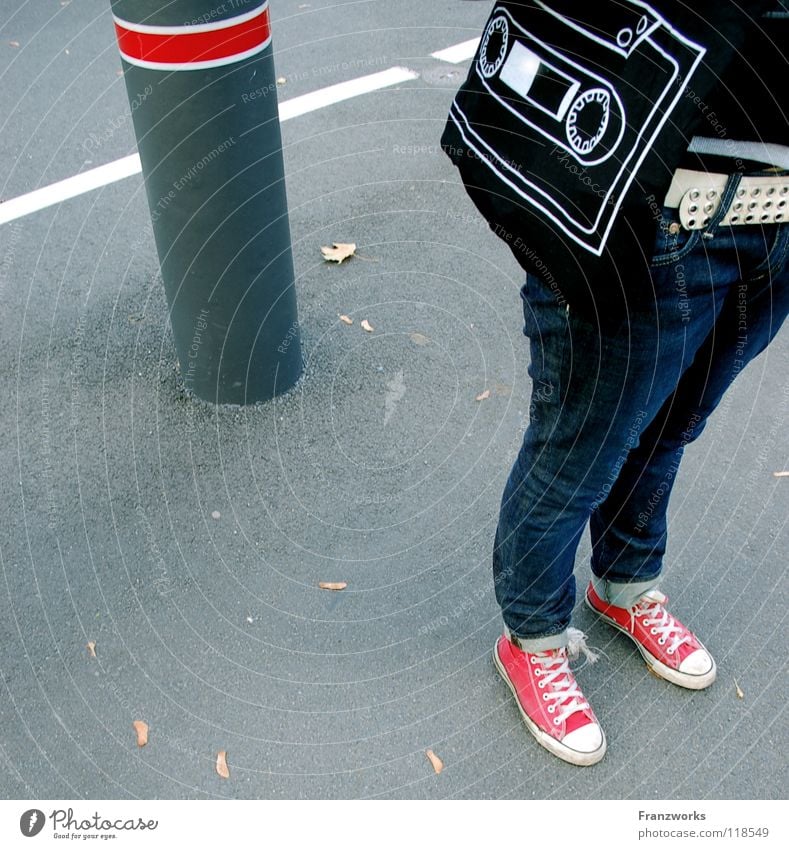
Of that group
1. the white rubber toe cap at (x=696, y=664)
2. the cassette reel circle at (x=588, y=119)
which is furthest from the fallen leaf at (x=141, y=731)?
the cassette reel circle at (x=588, y=119)

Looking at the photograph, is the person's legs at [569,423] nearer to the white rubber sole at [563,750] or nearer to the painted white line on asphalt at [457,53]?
the white rubber sole at [563,750]

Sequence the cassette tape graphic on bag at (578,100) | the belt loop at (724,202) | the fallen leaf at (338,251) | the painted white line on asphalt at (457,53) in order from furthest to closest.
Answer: the painted white line on asphalt at (457,53), the fallen leaf at (338,251), the belt loop at (724,202), the cassette tape graphic on bag at (578,100)

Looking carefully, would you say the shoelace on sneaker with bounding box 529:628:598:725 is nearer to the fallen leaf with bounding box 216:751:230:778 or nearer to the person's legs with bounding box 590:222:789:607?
the person's legs with bounding box 590:222:789:607

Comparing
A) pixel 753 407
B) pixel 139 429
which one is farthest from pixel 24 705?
pixel 753 407

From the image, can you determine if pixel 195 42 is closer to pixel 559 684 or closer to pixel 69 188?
pixel 559 684

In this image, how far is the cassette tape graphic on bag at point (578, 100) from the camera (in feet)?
3.89

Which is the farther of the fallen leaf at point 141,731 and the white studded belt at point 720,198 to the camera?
the fallen leaf at point 141,731

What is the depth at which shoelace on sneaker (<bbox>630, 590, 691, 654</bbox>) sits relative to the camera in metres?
2.11

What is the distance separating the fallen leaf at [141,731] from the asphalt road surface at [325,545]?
0.01 metres

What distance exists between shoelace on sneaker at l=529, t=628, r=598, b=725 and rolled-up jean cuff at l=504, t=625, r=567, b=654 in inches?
0.6

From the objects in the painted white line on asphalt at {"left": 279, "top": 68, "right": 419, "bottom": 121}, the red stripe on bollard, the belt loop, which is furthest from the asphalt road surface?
the belt loop

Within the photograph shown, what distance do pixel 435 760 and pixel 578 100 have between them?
1373mm
